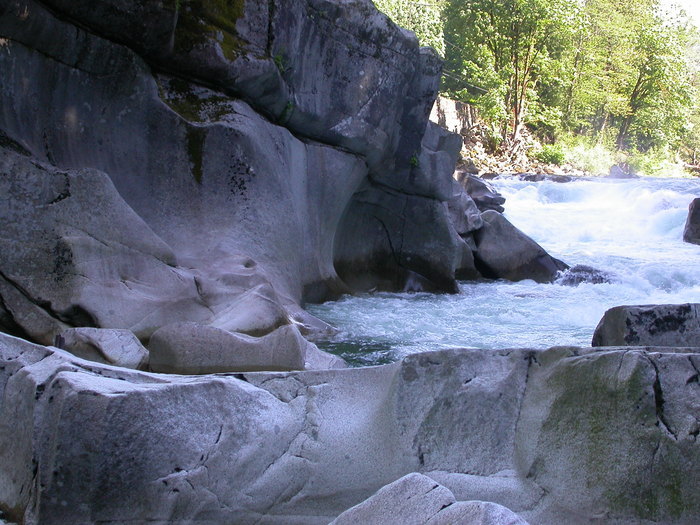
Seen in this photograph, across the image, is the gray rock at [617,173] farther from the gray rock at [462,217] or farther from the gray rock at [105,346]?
the gray rock at [105,346]

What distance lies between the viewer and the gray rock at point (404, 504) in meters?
1.97

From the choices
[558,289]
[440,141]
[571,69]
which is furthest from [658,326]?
[571,69]

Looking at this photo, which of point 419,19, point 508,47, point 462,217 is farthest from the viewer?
point 508,47

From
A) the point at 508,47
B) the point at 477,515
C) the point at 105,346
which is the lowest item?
the point at 105,346

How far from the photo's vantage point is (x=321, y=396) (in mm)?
2801

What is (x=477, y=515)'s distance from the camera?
1818mm

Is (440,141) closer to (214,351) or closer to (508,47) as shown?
(214,351)

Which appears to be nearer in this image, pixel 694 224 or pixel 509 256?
pixel 509 256

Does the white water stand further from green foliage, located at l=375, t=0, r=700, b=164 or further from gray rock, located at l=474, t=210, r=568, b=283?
green foliage, located at l=375, t=0, r=700, b=164

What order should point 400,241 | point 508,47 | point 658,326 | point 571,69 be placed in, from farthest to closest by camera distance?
point 571,69
point 508,47
point 400,241
point 658,326

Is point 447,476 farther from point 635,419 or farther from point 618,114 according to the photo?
point 618,114

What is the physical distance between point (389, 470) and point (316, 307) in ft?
21.6

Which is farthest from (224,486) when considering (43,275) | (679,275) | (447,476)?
(679,275)

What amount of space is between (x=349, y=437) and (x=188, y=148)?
5385 millimetres
